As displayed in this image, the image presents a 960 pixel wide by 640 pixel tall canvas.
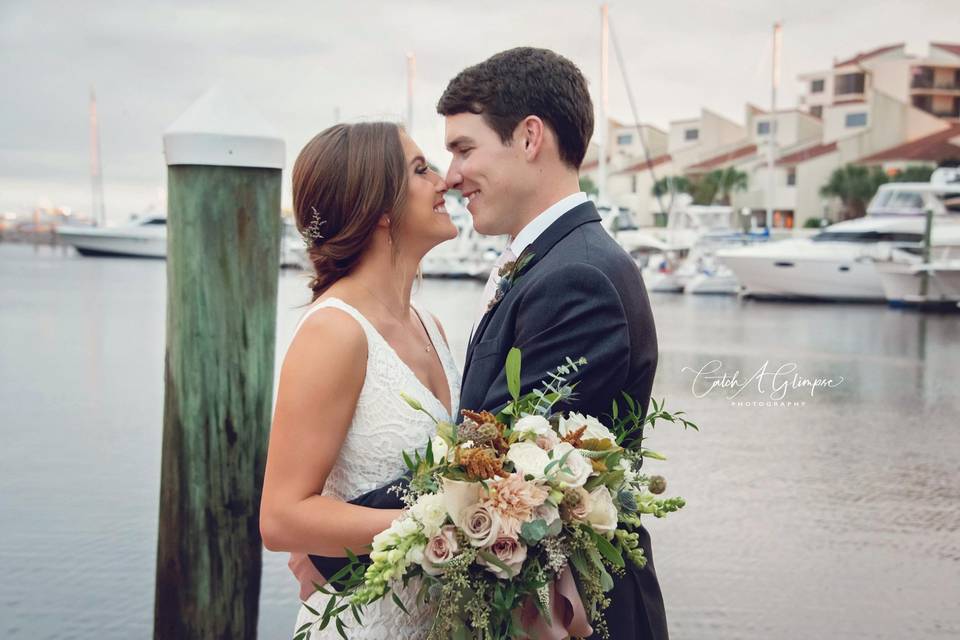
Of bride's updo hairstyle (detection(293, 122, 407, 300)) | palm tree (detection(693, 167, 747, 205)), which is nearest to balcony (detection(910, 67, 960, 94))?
palm tree (detection(693, 167, 747, 205))

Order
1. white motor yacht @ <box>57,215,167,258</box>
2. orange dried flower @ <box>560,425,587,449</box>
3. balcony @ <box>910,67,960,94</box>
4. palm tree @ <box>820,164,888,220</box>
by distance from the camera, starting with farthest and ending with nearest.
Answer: white motor yacht @ <box>57,215,167,258</box>
balcony @ <box>910,67,960,94</box>
palm tree @ <box>820,164,888,220</box>
orange dried flower @ <box>560,425,587,449</box>

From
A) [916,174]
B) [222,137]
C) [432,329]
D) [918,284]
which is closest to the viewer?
[432,329]

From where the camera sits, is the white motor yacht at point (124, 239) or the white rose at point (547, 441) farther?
the white motor yacht at point (124, 239)

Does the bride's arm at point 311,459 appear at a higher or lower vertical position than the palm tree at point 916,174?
lower

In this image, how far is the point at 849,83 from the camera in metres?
69.6

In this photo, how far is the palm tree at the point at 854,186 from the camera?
183 feet

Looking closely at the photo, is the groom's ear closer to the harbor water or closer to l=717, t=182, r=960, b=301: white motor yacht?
the harbor water

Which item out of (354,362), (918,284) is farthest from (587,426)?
(918,284)

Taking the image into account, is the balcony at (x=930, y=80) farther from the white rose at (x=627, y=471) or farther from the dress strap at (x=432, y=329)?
the white rose at (x=627, y=471)

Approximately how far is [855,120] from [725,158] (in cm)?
1011

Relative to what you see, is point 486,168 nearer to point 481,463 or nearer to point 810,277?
point 481,463

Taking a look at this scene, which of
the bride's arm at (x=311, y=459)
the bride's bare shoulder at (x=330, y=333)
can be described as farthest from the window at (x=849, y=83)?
the bride's arm at (x=311, y=459)

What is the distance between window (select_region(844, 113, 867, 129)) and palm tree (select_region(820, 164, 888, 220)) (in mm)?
4849

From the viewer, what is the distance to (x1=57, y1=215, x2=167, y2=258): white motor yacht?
77.8 metres
